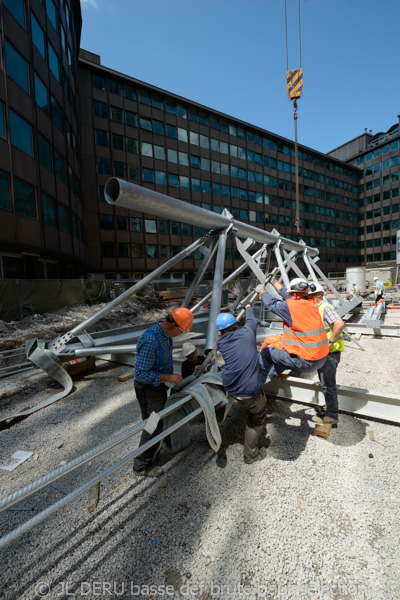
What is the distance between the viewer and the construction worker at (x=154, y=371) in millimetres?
2898

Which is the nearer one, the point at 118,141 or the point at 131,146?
the point at 118,141

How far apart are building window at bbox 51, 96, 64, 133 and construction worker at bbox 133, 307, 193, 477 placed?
64.0 ft

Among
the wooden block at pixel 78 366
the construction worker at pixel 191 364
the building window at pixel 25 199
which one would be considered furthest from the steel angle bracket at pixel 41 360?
the building window at pixel 25 199

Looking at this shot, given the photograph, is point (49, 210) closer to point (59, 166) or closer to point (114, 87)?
point (59, 166)

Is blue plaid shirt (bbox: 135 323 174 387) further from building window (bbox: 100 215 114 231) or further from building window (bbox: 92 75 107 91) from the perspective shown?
building window (bbox: 92 75 107 91)

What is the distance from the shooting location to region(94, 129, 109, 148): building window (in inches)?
1105

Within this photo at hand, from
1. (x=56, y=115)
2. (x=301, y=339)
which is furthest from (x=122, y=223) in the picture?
(x=301, y=339)

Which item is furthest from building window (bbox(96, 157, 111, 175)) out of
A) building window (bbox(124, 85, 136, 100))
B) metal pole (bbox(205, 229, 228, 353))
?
metal pole (bbox(205, 229, 228, 353))

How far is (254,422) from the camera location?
3.15m

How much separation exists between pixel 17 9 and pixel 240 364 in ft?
66.3

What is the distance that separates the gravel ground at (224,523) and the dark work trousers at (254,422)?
0.17 m

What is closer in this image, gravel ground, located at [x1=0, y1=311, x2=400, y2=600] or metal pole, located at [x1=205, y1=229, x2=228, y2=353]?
gravel ground, located at [x1=0, y1=311, x2=400, y2=600]

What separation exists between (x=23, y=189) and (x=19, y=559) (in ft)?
51.7

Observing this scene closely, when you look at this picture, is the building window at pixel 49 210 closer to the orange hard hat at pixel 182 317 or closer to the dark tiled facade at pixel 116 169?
the dark tiled facade at pixel 116 169
